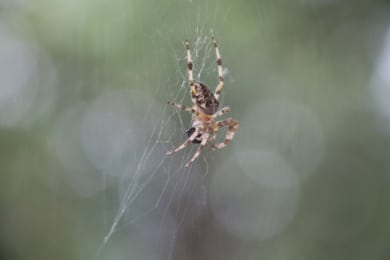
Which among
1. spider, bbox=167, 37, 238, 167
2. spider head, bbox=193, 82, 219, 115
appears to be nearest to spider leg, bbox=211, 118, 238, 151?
spider, bbox=167, 37, 238, 167

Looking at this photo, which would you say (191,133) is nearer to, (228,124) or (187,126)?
(228,124)

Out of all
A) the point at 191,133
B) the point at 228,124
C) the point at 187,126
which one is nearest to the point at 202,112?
the point at 191,133

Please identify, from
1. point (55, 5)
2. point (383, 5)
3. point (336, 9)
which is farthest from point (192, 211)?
point (383, 5)

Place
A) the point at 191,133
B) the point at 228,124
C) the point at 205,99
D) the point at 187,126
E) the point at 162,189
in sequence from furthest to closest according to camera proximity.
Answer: the point at 162,189
the point at 187,126
the point at 228,124
the point at 191,133
the point at 205,99

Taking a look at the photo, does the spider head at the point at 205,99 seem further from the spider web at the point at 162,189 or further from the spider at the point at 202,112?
the spider web at the point at 162,189

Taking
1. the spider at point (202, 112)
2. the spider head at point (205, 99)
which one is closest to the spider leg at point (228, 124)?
the spider at point (202, 112)

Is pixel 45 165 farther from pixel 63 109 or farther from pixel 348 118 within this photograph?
pixel 348 118

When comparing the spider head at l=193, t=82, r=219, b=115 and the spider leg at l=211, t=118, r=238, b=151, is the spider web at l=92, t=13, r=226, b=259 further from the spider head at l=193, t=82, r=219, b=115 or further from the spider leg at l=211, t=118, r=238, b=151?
the spider head at l=193, t=82, r=219, b=115
